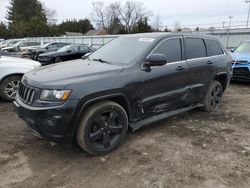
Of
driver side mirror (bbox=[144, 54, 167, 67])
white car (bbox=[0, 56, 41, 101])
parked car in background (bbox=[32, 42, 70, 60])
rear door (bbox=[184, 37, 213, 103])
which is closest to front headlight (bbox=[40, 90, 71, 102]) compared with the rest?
driver side mirror (bbox=[144, 54, 167, 67])

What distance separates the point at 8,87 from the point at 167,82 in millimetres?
4361

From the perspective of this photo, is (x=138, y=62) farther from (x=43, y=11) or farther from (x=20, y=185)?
(x=43, y=11)

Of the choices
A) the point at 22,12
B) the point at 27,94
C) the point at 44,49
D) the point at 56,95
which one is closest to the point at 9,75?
the point at 27,94

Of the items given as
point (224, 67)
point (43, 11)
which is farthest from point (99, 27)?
point (224, 67)

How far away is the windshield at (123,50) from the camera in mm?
4172

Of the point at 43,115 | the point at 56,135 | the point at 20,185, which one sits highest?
the point at 43,115

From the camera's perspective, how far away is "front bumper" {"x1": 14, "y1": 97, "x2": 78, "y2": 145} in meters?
3.21

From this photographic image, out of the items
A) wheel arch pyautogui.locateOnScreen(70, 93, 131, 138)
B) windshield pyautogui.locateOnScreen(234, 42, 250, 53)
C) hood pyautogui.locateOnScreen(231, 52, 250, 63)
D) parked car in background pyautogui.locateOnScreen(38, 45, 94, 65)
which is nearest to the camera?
wheel arch pyautogui.locateOnScreen(70, 93, 131, 138)

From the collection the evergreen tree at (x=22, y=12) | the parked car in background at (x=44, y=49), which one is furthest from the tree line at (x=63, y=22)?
the parked car in background at (x=44, y=49)

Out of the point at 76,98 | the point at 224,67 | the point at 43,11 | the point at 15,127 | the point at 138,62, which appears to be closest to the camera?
the point at 76,98

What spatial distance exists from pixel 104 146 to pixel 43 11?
77.0m

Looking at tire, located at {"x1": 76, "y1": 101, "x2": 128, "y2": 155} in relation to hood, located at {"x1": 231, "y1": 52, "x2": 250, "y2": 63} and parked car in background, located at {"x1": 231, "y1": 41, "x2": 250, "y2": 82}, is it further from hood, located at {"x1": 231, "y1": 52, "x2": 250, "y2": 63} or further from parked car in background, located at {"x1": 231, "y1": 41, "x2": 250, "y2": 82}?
hood, located at {"x1": 231, "y1": 52, "x2": 250, "y2": 63}

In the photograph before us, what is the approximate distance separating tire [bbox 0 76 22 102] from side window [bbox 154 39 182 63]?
160 inches

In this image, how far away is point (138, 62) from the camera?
399 cm
